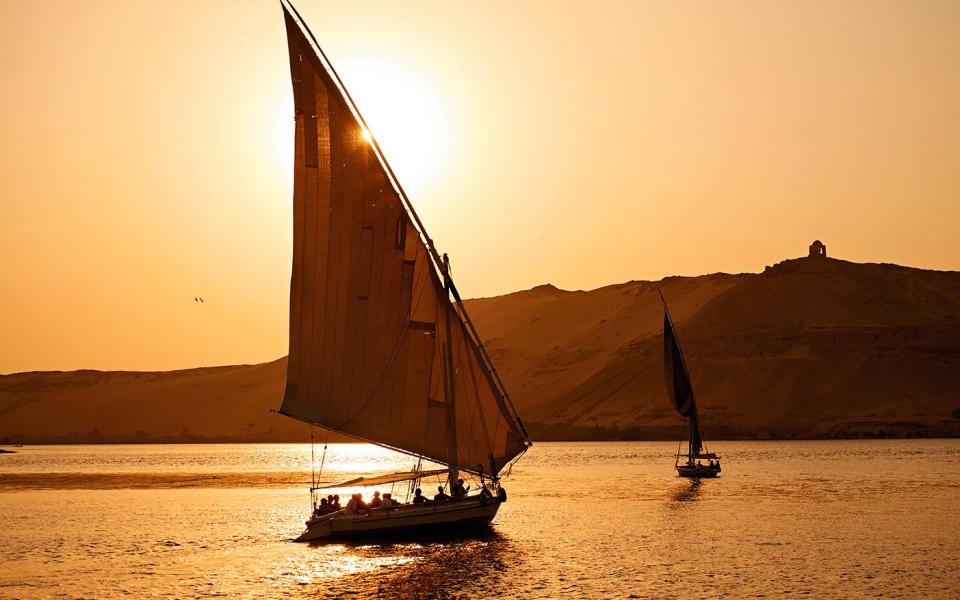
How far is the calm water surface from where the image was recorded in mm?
33406

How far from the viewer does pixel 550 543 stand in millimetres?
43156

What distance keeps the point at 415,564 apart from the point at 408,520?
2.99 m

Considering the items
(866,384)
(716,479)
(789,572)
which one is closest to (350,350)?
(789,572)

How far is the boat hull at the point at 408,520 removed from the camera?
39.6 meters

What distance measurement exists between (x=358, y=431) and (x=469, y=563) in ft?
17.8

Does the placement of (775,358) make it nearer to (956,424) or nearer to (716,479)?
(956,424)

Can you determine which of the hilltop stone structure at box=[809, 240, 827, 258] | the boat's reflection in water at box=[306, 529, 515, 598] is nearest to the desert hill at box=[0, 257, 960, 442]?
the hilltop stone structure at box=[809, 240, 827, 258]

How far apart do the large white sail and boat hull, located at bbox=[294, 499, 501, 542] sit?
149cm

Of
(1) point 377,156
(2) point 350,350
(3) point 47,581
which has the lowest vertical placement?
(3) point 47,581

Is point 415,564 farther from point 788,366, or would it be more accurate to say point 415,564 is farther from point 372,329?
point 788,366

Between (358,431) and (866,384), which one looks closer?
(358,431)

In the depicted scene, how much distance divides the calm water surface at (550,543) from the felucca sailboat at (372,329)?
334cm

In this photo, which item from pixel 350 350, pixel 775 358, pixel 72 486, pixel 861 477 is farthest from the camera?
pixel 775 358

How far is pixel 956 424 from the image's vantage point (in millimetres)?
134000
